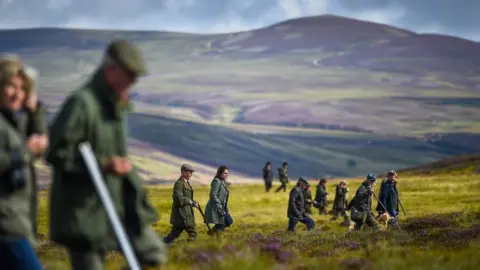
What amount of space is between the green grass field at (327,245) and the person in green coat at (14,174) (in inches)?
138

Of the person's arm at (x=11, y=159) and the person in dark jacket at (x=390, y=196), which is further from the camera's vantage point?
the person in dark jacket at (x=390, y=196)

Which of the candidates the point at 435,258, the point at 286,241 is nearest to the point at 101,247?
the point at 435,258

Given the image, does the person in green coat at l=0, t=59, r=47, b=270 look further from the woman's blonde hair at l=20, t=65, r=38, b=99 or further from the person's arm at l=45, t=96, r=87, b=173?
the person's arm at l=45, t=96, r=87, b=173

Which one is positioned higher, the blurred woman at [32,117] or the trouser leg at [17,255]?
the blurred woman at [32,117]

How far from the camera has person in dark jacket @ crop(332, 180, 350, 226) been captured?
40.5 metres

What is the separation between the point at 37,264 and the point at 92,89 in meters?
1.62

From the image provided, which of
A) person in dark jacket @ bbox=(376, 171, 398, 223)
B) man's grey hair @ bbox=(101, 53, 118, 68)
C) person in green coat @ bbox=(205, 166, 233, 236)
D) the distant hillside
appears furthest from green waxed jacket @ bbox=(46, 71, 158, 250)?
the distant hillside

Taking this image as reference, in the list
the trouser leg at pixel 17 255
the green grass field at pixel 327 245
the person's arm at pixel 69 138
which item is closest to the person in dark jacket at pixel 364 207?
the green grass field at pixel 327 245

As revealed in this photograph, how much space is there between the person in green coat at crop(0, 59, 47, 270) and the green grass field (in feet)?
11.5

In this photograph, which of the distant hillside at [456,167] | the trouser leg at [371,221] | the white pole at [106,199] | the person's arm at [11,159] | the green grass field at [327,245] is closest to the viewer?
the white pole at [106,199]

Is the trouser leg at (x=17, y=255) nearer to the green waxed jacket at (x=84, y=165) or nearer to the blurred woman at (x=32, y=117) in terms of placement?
the blurred woman at (x=32, y=117)

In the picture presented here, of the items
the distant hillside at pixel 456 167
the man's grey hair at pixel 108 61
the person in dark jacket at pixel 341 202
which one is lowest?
the distant hillside at pixel 456 167

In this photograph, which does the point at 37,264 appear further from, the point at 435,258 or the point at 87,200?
the point at 435,258

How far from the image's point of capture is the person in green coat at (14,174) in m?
8.75
